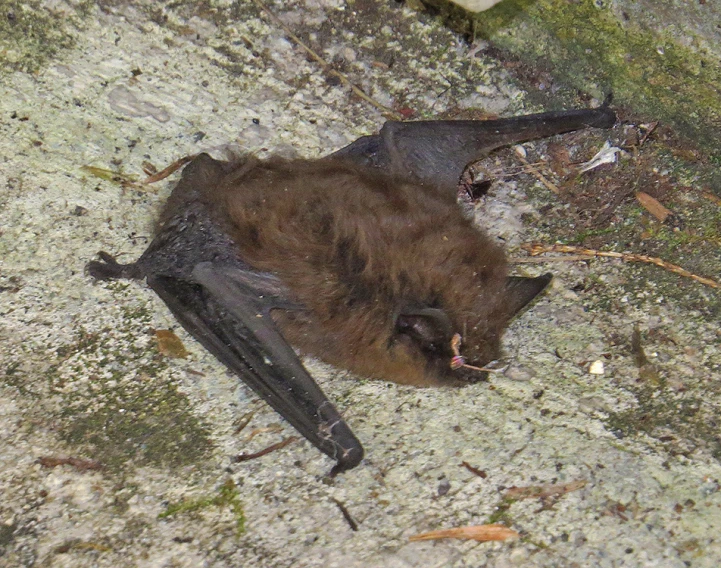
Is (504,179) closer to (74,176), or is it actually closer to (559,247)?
(559,247)

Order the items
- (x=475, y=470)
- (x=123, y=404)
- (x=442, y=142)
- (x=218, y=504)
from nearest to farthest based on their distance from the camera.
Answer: (x=218, y=504) < (x=475, y=470) < (x=123, y=404) < (x=442, y=142)

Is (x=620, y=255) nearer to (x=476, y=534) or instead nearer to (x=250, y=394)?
(x=476, y=534)

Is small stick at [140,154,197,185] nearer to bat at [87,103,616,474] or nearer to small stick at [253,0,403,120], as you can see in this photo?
bat at [87,103,616,474]

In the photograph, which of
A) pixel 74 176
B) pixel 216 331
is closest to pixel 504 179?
pixel 216 331

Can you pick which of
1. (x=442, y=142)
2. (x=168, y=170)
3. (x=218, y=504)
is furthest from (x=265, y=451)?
(x=442, y=142)

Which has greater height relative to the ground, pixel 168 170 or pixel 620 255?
pixel 620 255
